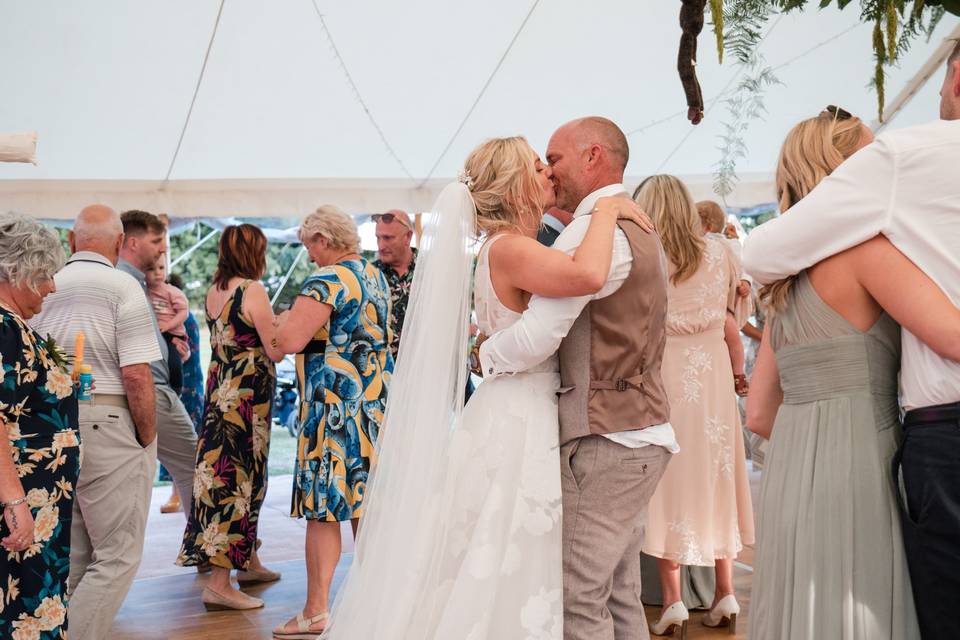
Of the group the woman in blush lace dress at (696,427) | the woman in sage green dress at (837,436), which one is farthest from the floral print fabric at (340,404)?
the woman in sage green dress at (837,436)

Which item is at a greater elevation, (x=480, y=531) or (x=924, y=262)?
(x=924, y=262)

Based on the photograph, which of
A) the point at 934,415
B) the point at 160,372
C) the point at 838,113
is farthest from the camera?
the point at 160,372

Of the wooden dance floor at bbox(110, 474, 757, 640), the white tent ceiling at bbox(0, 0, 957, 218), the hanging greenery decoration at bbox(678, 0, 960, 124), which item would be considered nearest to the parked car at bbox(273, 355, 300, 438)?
the white tent ceiling at bbox(0, 0, 957, 218)

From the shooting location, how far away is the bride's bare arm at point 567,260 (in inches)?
90.2

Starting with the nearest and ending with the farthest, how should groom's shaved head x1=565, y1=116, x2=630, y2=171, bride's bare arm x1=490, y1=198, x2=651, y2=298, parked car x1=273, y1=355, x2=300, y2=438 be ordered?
bride's bare arm x1=490, y1=198, x2=651, y2=298 → groom's shaved head x1=565, y1=116, x2=630, y2=171 → parked car x1=273, y1=355, x2=300, y2=438

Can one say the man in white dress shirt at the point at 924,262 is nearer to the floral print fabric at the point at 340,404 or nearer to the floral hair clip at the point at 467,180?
the floral hair clip at the point at 467,180

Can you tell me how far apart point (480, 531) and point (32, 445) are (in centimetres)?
142

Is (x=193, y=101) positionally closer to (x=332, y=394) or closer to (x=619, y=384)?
(x=332, y=394)

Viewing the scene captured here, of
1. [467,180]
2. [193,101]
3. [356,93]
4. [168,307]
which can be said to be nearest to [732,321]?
[467,180]

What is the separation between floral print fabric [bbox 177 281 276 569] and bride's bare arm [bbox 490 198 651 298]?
7.09 ft

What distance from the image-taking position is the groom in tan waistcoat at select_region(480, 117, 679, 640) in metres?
2.41

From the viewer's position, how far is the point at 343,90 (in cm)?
689

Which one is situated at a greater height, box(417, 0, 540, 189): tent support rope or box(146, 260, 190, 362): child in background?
box(417, 0, 540, 189): tent support rope

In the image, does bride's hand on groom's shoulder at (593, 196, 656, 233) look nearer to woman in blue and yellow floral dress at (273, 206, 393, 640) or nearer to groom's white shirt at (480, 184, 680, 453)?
groom's white shirt at (480, 184, 680, 453)
